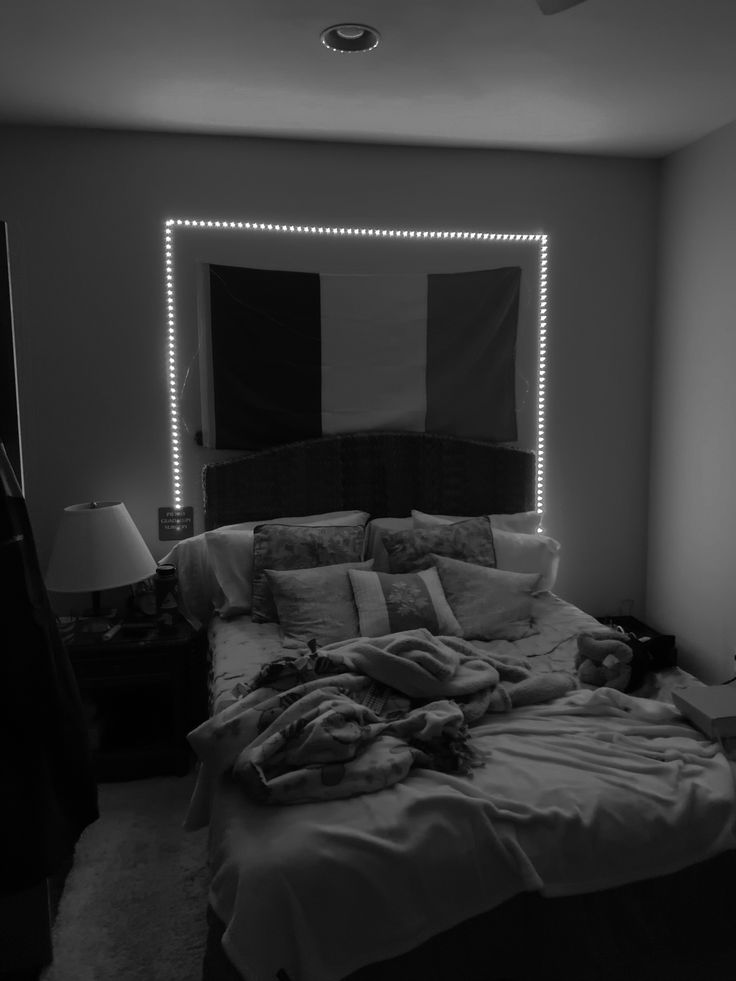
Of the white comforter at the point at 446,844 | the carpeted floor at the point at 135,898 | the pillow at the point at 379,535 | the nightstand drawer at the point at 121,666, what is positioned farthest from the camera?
the pillow at the point at 379,535

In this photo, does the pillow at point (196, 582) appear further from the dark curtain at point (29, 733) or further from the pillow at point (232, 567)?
the dark curtain at point (29, 733)

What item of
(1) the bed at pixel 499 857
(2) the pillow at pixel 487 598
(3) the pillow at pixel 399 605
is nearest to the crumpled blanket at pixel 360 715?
(1) the bed at pixel 499 857

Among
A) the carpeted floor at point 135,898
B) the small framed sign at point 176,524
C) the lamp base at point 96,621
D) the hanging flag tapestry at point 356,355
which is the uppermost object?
the hanging flag tapestry at point 356,355

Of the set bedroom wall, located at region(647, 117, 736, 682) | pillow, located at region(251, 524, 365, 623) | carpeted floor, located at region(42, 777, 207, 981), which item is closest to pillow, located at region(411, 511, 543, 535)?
pillow, located at region(251, 524, 365, 623)

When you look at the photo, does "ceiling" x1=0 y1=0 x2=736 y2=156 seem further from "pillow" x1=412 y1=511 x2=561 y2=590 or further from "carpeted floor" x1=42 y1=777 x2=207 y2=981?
"carpeted floor" x1=42 y1=777 x2=207 y2=981

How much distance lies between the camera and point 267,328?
3.24m

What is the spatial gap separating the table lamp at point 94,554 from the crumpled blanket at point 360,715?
910mm

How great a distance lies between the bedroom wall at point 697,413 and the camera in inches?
123

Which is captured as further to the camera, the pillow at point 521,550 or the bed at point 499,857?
the pillow at point 521,550

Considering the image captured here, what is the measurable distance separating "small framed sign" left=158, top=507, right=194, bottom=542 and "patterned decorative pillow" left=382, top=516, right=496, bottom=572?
33.9 inches

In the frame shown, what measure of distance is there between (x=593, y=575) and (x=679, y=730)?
1753 millimetres

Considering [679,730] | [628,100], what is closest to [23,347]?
[628,100]

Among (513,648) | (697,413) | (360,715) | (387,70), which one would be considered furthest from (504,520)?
(387,70)

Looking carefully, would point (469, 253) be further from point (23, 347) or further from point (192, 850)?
point (192, 850)
